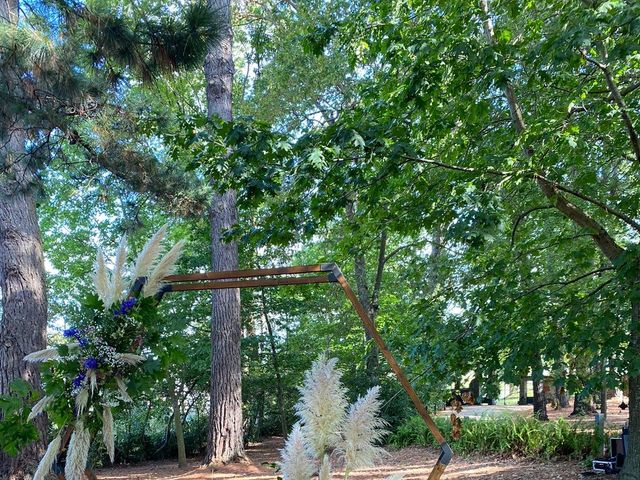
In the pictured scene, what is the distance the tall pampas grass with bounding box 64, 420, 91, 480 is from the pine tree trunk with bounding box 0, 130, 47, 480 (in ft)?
14.8

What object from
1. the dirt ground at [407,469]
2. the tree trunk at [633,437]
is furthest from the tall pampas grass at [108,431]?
the tree trunk at [633,437]

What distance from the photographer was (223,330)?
27.2 feet

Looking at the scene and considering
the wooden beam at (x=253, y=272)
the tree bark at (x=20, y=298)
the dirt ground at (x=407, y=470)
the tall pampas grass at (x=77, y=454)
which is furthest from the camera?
the dirt ground at (x=407, y=470)

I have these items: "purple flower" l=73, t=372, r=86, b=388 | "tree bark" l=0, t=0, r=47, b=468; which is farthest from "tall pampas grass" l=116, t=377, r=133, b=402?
"tree bark" l=0, t=0, r=47, b=468

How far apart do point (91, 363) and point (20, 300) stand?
476 cm

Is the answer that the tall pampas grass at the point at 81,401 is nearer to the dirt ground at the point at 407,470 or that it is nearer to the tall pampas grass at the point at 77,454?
the tall pampas grass at the point at 77,454

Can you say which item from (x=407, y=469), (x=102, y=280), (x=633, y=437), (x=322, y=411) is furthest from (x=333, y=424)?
(x=407, y=469)

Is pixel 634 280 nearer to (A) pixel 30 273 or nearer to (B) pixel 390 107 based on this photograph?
(B) pixel 390 107

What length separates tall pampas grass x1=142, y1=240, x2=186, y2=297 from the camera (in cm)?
174

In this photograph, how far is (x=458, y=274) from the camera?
19.7 feet

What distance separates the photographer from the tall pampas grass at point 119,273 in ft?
5.72

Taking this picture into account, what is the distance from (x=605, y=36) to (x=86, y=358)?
3.50 meters

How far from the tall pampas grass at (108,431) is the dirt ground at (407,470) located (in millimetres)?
3577

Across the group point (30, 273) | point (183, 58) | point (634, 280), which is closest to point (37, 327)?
point (30, 273)
